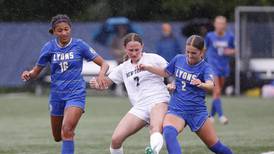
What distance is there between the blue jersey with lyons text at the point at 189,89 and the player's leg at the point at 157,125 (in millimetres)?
194

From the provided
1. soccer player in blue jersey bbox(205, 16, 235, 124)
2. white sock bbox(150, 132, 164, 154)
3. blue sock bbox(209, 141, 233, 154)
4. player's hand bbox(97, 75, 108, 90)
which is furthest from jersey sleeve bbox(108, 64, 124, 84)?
soccer player in blue jersey bbox(205, 16, 235, 124)

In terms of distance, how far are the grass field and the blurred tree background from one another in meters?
2.18

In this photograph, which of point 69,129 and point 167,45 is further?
point 167,45

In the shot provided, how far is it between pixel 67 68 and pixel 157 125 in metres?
1.32

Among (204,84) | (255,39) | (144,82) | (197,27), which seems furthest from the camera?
(255,39)

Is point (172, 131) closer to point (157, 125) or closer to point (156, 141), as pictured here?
point (156, 141)

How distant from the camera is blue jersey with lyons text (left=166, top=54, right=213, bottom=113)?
9477mm

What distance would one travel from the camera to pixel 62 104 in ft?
33.6

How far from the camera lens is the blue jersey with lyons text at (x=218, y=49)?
1697cm

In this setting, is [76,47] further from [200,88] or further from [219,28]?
[219,28]

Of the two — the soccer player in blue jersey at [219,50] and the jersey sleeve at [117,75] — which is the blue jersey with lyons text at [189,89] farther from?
the soccer player in blue jersey at [219,50]

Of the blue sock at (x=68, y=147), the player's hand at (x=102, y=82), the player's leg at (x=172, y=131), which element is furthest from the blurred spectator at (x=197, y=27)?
the player's leg at (x=172, y=131)

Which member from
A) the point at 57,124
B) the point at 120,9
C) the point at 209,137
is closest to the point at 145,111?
the point at 209,137

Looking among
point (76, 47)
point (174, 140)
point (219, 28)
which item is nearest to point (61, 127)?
point (76, 47)
